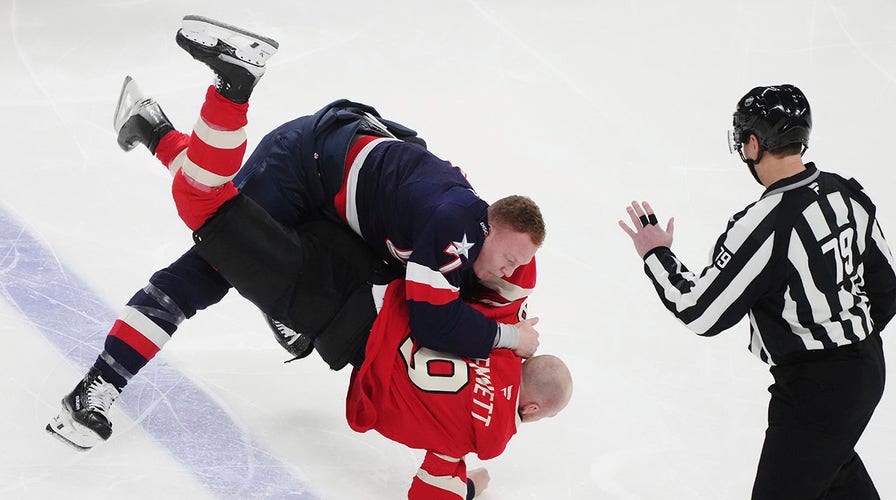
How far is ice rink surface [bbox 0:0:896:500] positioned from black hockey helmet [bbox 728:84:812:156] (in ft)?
3.63

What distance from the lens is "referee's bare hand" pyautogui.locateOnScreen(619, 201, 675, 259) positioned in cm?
273

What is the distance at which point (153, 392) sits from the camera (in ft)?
10.5

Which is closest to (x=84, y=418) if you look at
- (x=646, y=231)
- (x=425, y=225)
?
(x=425, y=225)

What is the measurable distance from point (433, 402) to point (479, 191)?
1.83 meters

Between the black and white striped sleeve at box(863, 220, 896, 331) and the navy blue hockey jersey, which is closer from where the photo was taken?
the black and white striped sleeve at box(863, 220, 896, 331)

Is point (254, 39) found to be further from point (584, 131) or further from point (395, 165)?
point (584, 131)

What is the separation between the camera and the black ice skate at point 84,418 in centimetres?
282

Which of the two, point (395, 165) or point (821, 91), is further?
point (821, 91)

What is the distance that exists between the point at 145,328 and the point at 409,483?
2.81 feet

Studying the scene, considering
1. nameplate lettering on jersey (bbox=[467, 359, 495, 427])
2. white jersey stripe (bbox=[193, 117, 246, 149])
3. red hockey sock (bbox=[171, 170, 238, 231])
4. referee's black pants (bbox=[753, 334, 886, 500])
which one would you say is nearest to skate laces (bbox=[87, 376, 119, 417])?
red hockey sock (bbox=[171, 170, 238, 231])

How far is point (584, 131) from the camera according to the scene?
495 cm

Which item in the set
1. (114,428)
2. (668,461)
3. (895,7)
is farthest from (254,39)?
(895,7)

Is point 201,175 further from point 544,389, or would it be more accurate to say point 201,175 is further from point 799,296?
point 799,296

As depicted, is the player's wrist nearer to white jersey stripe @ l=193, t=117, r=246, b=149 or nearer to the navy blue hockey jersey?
the navy blue hockey jersey
